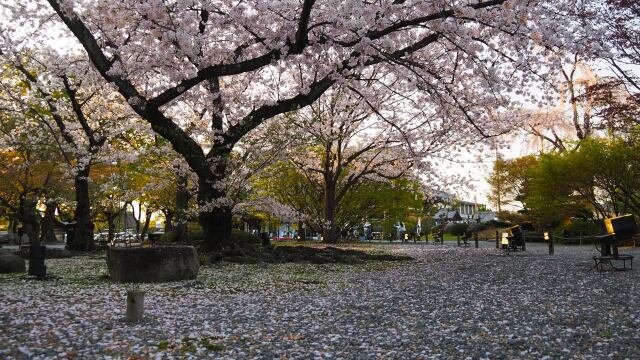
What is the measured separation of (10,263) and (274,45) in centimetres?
882

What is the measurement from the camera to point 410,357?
17.4 feet

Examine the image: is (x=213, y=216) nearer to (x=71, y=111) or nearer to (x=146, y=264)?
(x=146, y=264)

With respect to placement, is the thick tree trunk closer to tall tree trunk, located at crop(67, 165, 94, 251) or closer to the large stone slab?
the large stone slab

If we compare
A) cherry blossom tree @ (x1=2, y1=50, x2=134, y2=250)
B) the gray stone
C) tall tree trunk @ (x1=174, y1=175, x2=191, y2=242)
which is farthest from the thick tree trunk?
cherry blossom tree @ (x1=2, y1=50, x2=134, y2=250)

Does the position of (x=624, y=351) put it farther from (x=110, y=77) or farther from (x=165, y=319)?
(x=110, y=77)

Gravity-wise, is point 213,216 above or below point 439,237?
above

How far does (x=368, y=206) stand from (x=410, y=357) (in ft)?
93.5

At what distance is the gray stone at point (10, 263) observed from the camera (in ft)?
44.6

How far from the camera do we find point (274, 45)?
11719 millimetres

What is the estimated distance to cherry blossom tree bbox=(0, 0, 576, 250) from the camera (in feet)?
34.1

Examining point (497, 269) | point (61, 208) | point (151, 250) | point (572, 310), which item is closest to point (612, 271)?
point (497, 269)

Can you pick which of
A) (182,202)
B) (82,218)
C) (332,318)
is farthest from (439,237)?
(332,318)

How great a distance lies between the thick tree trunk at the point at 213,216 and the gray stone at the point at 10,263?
16.4 feet

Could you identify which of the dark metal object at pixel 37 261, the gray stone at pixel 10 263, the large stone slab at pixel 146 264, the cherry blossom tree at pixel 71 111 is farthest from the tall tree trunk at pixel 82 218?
the large stone slab at pixel 146 264
